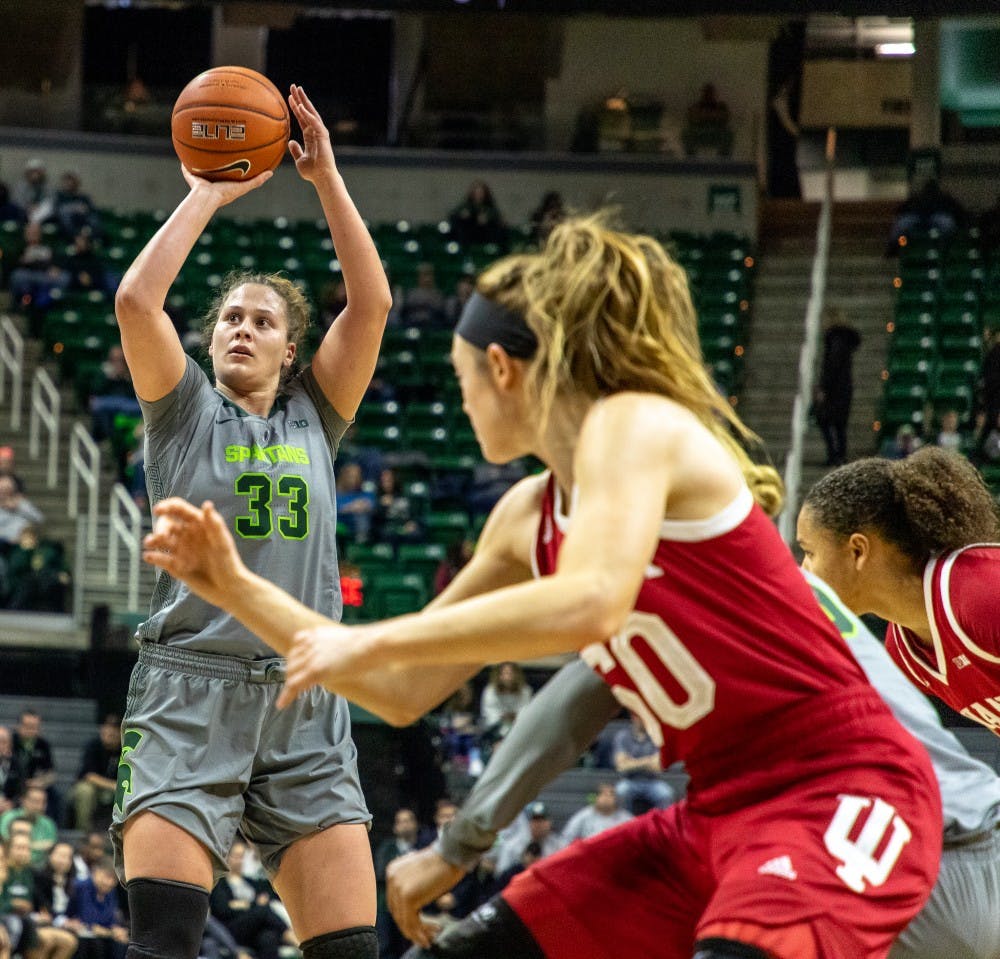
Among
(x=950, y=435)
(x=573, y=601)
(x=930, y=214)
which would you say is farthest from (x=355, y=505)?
(x=573, y=601)

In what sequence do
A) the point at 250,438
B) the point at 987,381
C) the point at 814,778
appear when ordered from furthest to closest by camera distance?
the point at 987,381
the point at 250,438
the point at 814,778

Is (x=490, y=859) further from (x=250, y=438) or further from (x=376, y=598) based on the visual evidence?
(x=250, y=438)

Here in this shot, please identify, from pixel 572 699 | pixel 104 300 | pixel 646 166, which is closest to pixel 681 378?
pixel 572 699

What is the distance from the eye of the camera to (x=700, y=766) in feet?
8.89

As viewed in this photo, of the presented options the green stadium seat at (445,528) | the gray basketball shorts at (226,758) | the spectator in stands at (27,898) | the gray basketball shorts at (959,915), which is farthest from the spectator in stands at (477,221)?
the gray basketball shorts at (959,915)

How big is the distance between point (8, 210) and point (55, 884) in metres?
10.3

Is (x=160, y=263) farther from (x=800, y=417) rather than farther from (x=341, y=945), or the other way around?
(x=800, y=417)

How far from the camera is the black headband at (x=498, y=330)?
8.75 feet

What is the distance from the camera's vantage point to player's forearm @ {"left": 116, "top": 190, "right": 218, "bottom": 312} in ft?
12.7

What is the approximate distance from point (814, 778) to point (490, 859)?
8.02m

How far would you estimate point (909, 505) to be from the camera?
3.67 m

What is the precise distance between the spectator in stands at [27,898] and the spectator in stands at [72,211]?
946 centimetres

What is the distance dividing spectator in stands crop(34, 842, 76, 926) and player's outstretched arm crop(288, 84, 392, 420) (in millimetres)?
6623

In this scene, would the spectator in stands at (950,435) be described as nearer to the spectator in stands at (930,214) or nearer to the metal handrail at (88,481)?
the spectator in stands at (930,214)
